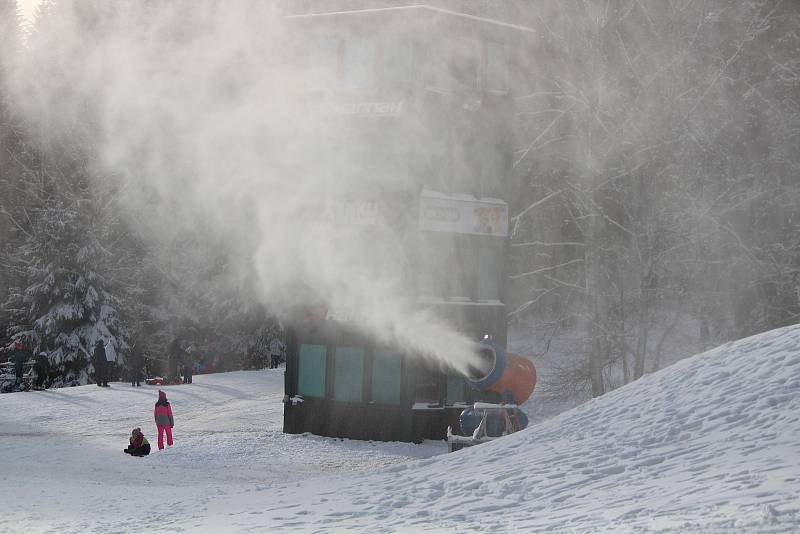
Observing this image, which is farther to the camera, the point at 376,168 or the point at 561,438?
the point at 376,168

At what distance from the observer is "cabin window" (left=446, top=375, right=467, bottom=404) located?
24.9 m

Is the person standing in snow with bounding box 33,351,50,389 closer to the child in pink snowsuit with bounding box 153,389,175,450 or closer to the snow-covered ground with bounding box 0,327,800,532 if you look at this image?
the child in pink snowsuit with bounding box 153,389,175,450

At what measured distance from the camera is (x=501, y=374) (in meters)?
19.5

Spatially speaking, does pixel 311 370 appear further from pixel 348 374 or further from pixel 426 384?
pixel 426 384

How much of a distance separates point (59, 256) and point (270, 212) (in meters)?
19.0

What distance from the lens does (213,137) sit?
3173cm

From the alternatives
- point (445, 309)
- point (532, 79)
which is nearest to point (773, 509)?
point (445, 309)

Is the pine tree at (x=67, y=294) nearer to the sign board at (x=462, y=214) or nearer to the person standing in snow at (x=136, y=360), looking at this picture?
the person standing in snow at (x=136, y=360)

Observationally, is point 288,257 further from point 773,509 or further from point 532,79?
point 773,509

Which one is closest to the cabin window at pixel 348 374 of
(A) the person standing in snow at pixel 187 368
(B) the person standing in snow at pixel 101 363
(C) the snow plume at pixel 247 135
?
(C) the snow plume at pixel 247 135

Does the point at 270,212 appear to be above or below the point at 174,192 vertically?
below

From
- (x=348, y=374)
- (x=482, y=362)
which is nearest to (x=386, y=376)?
(x=348, y=374)

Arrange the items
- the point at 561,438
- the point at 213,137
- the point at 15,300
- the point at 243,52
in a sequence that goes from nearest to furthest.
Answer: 1. the point at 561,438
2. the point at 243,52
3. the point at 213,137
4. the point at 15,300

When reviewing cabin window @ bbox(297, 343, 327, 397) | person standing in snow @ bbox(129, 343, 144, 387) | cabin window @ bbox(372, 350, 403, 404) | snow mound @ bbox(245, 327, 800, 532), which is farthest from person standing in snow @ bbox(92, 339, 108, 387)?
snow mound @ bbox(245, 327, 800, 532)
